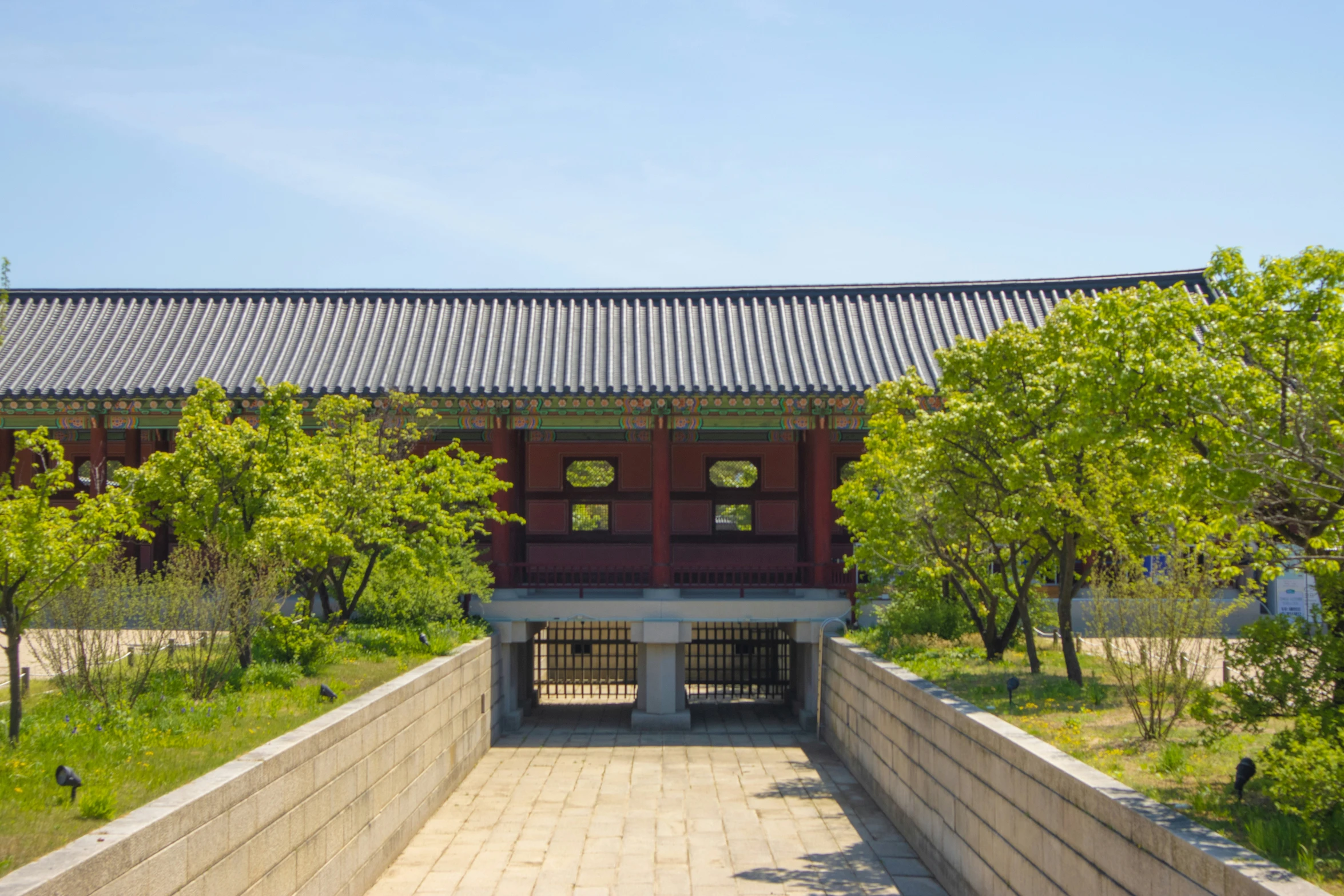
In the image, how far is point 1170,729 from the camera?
8.20 meters

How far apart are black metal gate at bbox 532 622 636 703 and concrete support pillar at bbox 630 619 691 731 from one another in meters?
3.84

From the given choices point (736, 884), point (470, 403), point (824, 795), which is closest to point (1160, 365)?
point (736, 884)

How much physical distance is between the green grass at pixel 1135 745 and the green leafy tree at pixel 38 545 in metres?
7.22

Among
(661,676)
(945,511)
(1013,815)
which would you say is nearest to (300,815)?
(1013,815)

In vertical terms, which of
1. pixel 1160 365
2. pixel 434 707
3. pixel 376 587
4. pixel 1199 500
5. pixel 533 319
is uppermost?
pixel 533 319

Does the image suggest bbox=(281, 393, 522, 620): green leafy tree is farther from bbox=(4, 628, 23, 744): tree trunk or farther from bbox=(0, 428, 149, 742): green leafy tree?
bbox=(4, 628, 23, 744): tree trunk

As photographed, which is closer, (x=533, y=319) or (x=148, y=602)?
(x=148, y=602)

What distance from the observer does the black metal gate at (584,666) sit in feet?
69.7

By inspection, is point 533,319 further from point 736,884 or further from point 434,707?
point 736,884

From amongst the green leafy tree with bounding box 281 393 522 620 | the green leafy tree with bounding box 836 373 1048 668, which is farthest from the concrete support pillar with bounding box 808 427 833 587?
the green leafy tree with bounding box 281 393 522 620

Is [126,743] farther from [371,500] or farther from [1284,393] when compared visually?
[1284,393]

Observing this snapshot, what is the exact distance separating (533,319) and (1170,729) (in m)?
14.7

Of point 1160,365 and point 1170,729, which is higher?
point 1160,365

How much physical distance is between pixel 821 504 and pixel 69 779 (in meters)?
12.9
